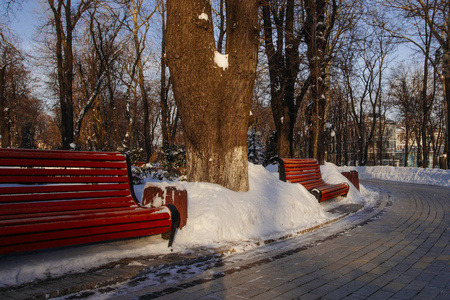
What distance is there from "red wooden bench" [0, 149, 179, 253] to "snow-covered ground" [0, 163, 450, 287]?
0.93 ft

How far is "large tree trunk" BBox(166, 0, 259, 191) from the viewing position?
19.4ft

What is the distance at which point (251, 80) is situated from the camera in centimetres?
632

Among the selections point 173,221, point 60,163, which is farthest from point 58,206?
point 173,221

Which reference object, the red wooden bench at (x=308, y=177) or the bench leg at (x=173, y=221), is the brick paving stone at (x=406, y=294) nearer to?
the bench leg at (x=173, y=221)

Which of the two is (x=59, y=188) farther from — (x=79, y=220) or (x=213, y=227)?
(x=213, y=227)

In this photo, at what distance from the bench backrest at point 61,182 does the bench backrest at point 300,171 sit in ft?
13.7

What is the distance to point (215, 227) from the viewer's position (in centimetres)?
522

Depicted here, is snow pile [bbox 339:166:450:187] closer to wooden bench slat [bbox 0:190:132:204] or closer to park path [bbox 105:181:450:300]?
park path [bbox 105:181:450:300]

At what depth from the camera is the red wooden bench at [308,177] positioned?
27.5 feet

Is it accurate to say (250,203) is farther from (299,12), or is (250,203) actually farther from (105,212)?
(299,12)

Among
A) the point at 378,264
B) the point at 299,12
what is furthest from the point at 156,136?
the point at 378,264

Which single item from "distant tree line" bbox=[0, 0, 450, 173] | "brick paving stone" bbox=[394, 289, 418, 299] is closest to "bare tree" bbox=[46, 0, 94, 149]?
"distant tree line" bbox=[0, 0, 450, 173]

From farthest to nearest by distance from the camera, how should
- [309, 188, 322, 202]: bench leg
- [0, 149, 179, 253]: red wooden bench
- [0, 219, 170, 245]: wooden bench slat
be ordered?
[309, 188, 322, 202]: bench leg
[0, 149, 179, 253]: red wooden bench
[0, 219, 170, 245]: wooden bench slat

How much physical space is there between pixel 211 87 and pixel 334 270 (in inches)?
129
